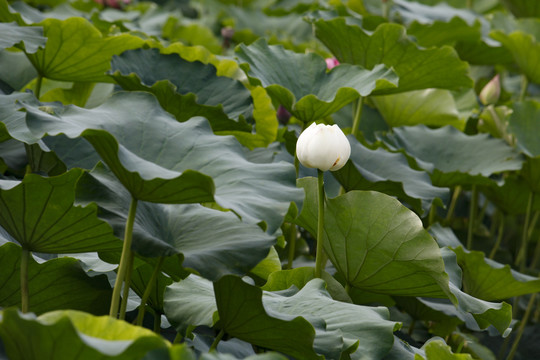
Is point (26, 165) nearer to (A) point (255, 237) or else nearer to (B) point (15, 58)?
(B) point (15, 58)

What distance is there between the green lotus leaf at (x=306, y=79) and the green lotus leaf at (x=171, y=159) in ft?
1.46

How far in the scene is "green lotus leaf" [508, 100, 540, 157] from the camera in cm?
199

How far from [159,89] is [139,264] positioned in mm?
406

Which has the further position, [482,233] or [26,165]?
[482,233]

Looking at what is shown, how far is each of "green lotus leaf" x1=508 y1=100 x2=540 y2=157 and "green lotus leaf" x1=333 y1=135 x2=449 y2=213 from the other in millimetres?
531

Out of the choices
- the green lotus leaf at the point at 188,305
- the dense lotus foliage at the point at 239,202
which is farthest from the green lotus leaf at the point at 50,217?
the green lotus leaf at the point at 188,305

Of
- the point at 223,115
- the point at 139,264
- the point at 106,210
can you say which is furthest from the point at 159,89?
the point at 106,210

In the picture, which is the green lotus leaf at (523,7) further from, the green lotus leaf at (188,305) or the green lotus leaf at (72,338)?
the green lotus leaf at (72,338)

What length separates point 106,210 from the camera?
938 mm

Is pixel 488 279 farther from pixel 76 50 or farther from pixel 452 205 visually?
pixel 76 50

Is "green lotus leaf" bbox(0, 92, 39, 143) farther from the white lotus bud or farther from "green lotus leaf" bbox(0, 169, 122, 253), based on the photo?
the white lotus bud

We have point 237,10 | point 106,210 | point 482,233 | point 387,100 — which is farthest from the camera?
point 237,10

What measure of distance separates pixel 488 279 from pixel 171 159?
777 mm

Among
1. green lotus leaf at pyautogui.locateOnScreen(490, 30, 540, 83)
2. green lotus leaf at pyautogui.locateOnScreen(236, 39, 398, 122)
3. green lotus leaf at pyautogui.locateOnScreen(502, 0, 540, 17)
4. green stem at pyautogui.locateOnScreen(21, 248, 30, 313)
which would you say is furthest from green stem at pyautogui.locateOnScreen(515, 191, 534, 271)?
green lotus leaf at pyautogui.locateOnScreen(502, 0, 540, 17)
